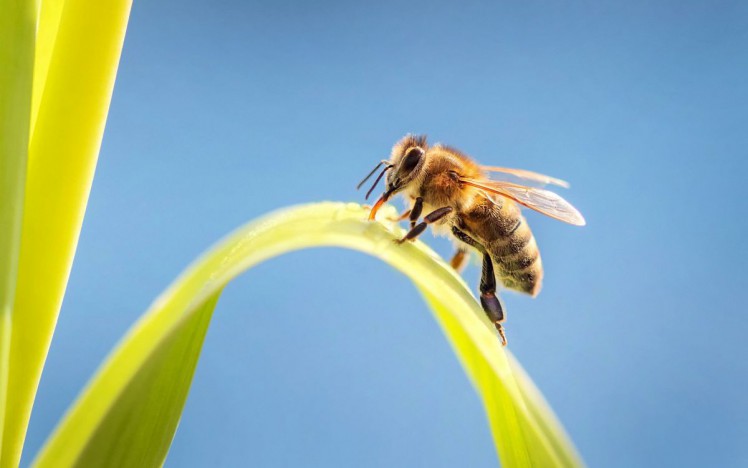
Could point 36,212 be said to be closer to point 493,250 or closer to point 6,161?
point 6,161

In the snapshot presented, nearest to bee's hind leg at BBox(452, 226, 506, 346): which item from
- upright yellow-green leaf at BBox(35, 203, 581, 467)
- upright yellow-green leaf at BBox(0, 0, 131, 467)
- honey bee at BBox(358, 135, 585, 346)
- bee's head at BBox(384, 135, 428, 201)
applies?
honey bee at BBox(358, 135, 585, 346)

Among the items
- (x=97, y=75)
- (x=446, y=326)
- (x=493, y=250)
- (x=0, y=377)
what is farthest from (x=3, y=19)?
(x=493, y=250)

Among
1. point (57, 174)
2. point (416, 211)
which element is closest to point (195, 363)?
point (57, 174)

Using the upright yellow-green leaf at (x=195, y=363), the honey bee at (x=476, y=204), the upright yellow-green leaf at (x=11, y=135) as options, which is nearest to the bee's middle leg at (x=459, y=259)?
the honey bee at (x=476, y=204)

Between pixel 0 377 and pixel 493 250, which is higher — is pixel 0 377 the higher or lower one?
the lower one

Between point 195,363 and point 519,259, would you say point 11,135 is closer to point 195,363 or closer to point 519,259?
point 195,363

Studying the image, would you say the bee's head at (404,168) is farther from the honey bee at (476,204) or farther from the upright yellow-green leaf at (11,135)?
the upright yellow-green leaf at (11,135)

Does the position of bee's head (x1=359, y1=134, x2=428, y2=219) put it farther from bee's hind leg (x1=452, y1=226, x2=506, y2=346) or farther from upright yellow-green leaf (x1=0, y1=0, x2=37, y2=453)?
upright yellow-green leaf (x1=0, y1=0, x2=37, y2=453)
